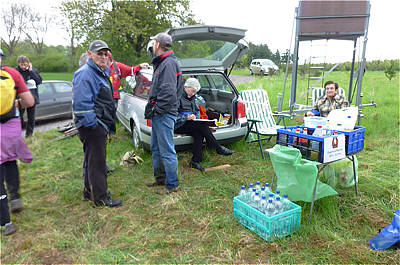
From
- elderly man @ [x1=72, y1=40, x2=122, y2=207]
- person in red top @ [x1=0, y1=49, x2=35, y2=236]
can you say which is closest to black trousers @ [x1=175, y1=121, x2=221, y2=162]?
elderly man @ [x1=72, y1=40, x2=122, y2=207]

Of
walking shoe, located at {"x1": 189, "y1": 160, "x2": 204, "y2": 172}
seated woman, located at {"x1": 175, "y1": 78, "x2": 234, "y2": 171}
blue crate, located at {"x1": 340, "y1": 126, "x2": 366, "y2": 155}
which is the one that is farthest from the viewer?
walking shoe, located at {"x1": 189, "y1": 160, "x2": 204, "y2": 172}

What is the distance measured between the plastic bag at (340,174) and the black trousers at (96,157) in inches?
105

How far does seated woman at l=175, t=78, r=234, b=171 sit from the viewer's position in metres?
4.07

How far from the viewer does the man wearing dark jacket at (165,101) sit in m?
3.22

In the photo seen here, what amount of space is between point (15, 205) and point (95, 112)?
1265 millimetres

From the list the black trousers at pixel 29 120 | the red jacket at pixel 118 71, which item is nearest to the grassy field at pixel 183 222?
the red jacket at pixel 118 71

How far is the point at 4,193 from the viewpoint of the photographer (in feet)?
8.38

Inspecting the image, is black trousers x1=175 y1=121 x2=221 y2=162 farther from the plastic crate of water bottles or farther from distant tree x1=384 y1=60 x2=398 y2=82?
distant tree x1=384 y1=60 x2=398 y2=82

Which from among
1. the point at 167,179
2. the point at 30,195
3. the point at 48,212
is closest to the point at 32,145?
the point at 30,195

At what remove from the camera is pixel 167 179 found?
3.56 meters

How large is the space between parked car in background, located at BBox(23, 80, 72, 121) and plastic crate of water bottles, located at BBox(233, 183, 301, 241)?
6701 millimetres

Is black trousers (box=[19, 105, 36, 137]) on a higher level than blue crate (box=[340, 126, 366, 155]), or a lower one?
lower

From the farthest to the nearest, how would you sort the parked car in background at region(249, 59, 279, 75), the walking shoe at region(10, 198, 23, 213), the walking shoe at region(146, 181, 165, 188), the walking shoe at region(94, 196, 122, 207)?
the parked car in background at region(249, 59, 279, 75), the walking shoe at region(146, 181, 165, 188), the walking shoe at region(94, 196, 122, 207), the walking shoe at region(10, 198, 23, 213)

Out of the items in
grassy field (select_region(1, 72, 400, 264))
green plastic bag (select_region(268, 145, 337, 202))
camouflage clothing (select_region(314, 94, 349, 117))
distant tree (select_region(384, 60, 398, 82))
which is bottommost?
grassy field (select_region(1, 72, 400, 264))
